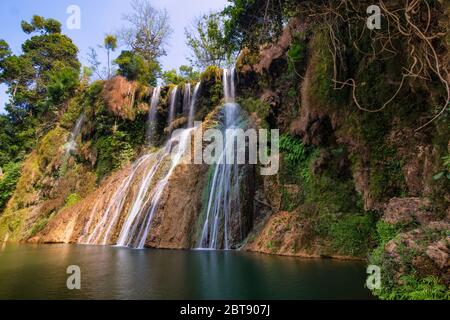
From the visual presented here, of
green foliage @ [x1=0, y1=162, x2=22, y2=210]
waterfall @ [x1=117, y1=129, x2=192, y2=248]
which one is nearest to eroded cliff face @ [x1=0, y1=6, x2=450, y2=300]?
waterfall @ [x1=117, y1=129, x2=192, y2=248]

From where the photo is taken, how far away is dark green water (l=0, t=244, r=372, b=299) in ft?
17.5

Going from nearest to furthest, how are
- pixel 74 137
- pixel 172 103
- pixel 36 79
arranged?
1. pixel 172 103
2. pixel 74 137
3. pixel 36 79

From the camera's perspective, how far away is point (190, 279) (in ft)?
21.1

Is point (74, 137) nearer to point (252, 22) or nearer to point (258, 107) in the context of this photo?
point (258, 107)

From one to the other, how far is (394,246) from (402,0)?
4.85 meters

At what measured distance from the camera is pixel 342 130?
33.7 feet

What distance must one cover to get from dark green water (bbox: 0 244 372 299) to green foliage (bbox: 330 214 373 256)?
0.78 meters

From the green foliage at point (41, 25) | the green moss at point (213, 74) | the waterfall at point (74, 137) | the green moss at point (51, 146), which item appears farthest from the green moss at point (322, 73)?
the green foliage at point (41, 25)

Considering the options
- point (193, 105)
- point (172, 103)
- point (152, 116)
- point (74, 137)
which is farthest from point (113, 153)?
point (193, 105)

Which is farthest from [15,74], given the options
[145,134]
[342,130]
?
[342,130]

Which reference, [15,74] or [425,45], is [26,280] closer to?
[425,45]

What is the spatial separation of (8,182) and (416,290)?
23.8m

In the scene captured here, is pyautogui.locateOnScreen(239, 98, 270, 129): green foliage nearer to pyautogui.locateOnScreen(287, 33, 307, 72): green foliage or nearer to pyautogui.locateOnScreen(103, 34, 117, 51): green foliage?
pyautogui.locateOnScreen(287, 33, 307, 72): green foliage

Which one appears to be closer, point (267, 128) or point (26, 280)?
point (26, 280)
